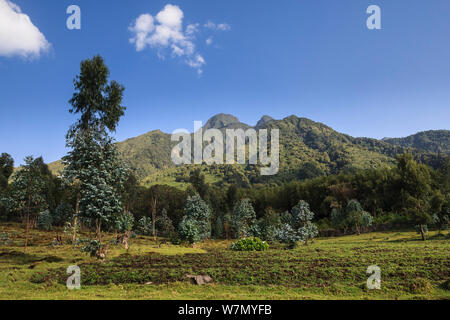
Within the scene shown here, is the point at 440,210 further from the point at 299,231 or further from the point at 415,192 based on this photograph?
the point at 299,231

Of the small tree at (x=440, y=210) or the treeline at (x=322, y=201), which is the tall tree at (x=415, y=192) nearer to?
the treeline at (x=322, y=201)

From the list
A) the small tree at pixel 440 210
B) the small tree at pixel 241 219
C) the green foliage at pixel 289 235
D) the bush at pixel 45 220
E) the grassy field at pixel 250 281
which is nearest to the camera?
the grassy field at pixel 250 281

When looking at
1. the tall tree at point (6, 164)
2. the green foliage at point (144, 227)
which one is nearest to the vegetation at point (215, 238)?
the green foliage at point (144, 227)

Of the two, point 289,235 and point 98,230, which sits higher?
point 98,230

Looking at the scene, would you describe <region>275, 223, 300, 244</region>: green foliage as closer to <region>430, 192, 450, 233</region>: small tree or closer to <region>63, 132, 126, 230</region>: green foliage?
<region>430, 192, 450, 233</region>: small tree

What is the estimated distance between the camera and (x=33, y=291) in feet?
49.0

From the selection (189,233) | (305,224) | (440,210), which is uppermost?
(440,210)

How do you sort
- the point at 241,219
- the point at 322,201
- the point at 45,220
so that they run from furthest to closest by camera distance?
1. the point at 322,201
2. the point at 45,220
3. the point at 241,219

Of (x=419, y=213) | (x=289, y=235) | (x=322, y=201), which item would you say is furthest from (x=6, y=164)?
(x=419, y=213)

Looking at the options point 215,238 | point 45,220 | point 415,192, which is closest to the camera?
point 415,192

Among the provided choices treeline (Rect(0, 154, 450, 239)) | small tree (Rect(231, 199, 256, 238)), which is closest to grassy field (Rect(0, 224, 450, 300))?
treeline (Rect(0, 154, 450, 239))

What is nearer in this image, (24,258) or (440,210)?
(24,258)
